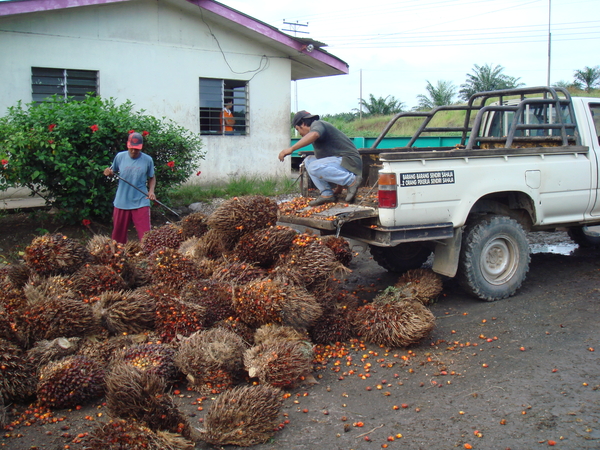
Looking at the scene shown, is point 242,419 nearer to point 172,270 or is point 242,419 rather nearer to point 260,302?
point 260,302

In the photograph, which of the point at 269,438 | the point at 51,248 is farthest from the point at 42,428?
the point at 51,248

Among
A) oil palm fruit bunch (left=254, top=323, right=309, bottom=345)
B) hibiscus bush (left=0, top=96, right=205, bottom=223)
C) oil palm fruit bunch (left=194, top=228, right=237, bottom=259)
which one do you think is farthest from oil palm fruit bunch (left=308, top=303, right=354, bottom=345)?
hibiscus bush (left=0, top=96, right=205, bottom=223)

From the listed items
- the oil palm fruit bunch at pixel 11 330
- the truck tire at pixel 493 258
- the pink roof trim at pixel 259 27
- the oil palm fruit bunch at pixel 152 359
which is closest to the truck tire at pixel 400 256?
the truck tire at pixel 493 258

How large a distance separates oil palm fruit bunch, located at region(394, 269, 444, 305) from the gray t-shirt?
1.45m

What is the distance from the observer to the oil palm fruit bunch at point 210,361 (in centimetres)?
423

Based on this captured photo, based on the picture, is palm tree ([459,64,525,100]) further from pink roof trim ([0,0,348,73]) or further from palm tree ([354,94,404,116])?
pink roof trim ([0,0,348,73])

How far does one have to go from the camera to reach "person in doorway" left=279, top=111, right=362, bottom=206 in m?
6.70

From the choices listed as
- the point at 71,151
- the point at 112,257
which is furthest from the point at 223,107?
the point at 112,257

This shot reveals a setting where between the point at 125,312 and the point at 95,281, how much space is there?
0.54 m

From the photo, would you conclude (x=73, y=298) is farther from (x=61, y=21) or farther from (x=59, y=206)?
(x=61, y=21)

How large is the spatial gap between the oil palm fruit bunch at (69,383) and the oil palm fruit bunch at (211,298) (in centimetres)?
100

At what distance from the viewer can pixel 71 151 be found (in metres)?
9.35

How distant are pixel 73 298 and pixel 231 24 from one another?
1083 centimetres

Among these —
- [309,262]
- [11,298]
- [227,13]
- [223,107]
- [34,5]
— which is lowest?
[11,298]
